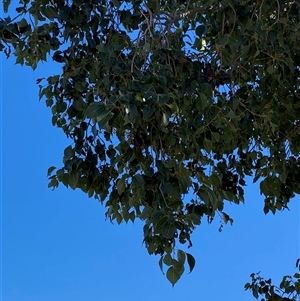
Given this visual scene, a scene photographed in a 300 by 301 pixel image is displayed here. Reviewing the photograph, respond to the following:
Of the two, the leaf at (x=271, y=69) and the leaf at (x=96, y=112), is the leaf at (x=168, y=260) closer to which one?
the leaf at (x=96, y=112)

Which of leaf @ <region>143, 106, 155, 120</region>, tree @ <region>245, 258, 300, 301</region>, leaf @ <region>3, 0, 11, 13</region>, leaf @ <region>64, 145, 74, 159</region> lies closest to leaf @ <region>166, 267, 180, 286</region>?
leaf @ <region>143, 106, 155, 120</region>

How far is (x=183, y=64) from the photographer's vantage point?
69.4 inches

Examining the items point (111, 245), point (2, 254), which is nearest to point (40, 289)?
point (2, 254)

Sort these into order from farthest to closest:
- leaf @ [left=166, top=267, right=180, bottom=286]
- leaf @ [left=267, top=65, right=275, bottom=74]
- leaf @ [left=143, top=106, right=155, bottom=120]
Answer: leaf @ [left=267, top=65, right=275, bottom=74] < leaf @ [left=143, top=106, right=155, bottom=120] < leaf @ [left=166, top=267, right=180, bottom=286]

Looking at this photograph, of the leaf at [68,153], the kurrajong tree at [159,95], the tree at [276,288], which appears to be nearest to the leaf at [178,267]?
the kurrajong tree at [159,95]

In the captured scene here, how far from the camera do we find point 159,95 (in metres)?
1.39

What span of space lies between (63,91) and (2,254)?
275 centimetres

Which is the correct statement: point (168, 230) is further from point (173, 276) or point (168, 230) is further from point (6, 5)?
point (6, 5)

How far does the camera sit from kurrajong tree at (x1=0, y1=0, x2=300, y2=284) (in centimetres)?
144

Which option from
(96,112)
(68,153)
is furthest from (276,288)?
(96,112)

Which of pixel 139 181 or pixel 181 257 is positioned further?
pixel 139 181

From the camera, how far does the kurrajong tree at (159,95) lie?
1.44 meters

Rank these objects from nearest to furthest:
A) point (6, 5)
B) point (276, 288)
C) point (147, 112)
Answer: point (147, 112), point (6, 5), point (276, 288)

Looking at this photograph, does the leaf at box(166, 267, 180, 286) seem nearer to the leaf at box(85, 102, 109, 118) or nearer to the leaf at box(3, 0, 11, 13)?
the leaf at box(85, 102, 109, 118)
